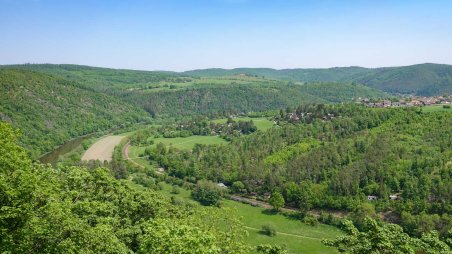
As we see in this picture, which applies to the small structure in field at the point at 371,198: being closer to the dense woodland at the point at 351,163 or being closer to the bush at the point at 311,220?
the dense woodland at the point at 351,163

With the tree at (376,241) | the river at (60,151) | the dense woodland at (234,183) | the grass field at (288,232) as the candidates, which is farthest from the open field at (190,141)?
the tree at (376,241)

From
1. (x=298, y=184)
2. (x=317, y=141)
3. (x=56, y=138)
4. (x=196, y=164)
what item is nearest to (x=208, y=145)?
(x=196, y=164)

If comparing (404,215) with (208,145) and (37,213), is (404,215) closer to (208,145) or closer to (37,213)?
(37,213)

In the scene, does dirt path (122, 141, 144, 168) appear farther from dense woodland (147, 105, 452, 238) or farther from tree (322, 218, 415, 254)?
tree (322, 218, 415, 254)

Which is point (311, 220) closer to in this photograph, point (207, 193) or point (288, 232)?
point (288, 232)

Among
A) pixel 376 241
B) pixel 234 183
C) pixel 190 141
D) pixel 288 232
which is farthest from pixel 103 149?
pixel 376 241
